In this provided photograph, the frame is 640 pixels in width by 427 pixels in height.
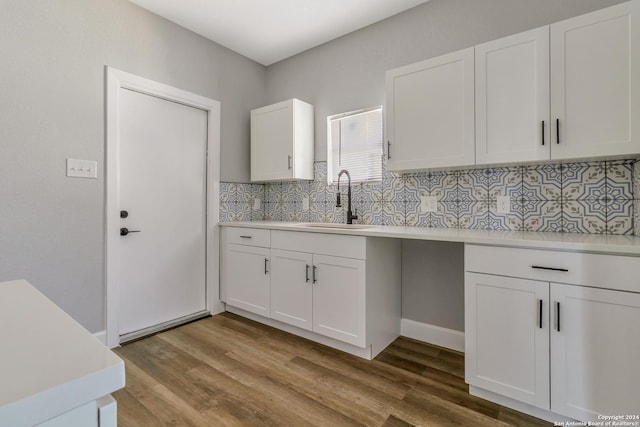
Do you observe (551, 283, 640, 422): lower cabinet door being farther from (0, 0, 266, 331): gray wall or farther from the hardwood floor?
(0, 0, 266, 331): gray wall

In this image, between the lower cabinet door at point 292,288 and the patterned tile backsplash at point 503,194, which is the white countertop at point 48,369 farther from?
the patterned tile backsplash at point 503,194

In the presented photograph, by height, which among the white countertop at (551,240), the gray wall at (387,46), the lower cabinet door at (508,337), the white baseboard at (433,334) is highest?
the gray wall at (387,46)

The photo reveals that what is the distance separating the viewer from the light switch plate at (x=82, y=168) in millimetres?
2150

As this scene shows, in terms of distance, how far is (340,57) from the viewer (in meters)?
2.94

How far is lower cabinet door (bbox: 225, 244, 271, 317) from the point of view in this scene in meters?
2.69

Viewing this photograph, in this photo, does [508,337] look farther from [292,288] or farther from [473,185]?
[292,288]

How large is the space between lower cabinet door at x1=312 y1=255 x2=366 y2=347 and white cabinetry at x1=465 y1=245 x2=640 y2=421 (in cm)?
67

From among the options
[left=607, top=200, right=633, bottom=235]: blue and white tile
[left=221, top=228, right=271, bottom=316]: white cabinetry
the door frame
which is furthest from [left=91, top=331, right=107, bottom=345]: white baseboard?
[left=607, top=200, right=633, bottom=235]: blue and white tile

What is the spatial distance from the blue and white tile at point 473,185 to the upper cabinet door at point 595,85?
0.52m

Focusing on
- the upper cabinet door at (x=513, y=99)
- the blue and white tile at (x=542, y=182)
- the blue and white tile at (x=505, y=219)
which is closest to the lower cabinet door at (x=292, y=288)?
the blue and white tile at (x=505, y=219)

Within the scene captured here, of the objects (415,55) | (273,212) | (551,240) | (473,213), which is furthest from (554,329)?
(273,212)

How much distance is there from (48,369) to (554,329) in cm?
183

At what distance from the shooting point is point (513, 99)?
71.0 inches

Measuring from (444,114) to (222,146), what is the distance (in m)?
2.08
